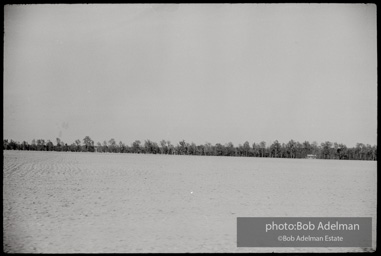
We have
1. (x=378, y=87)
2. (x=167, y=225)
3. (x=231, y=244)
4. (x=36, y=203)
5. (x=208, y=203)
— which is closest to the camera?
(x=378, y=87)

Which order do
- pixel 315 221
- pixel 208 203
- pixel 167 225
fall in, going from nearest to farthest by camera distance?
pixel 315 221
pixel 167 225
pixel 208 203

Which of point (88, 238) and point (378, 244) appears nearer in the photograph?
point (378, 244)

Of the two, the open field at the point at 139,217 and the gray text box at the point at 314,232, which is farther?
the open field at the point at 139,217

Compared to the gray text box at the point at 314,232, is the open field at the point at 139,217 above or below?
below

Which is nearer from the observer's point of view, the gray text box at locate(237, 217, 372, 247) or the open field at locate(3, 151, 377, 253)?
the gray text box at locate(237, 217, 372, 247)

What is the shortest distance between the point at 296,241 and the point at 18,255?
2.94 meters

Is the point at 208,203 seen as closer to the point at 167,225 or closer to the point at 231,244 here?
the point at 167,225

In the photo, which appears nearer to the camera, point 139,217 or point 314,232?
point 314,232

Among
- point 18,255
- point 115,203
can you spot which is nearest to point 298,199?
point 115,203

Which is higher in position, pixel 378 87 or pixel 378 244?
pixel 378 87

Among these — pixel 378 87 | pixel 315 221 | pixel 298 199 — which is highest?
pixel 378 87

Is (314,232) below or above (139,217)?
above

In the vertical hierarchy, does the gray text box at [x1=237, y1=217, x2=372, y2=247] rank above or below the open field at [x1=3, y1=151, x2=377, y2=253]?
above

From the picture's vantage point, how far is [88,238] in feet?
15.1
